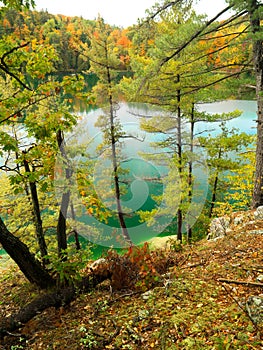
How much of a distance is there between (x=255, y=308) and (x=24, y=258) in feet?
9.14

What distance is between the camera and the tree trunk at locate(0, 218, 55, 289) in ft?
10.6

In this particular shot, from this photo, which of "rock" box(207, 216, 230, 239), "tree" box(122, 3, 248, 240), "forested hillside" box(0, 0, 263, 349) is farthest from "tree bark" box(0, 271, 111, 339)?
"tree" box(122, 3, 248, 240)

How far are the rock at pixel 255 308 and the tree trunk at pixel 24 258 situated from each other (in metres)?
2.63

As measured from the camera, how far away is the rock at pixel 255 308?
214 centimetres

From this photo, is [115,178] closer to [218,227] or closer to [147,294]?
[218,227]

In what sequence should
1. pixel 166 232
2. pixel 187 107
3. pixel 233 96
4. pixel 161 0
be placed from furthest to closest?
1. pixel 166 232
2. pixel 187 107
3. pixel 233 96
4. pixel 161 0

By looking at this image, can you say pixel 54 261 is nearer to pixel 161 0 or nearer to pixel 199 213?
pixel 161 0

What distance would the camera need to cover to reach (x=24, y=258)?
341 cm

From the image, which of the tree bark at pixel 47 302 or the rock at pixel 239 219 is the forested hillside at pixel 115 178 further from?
the rock at pixel 239 219

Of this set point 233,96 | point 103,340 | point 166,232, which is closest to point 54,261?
point 103,340

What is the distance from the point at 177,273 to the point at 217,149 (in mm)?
9291

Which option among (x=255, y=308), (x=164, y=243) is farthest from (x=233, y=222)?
(x=164, y=243)

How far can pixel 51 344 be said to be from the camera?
2.63 metres

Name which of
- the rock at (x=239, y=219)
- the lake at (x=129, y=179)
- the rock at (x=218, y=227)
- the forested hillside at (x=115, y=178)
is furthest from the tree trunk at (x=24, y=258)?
the lake at (x=129, y=179)
